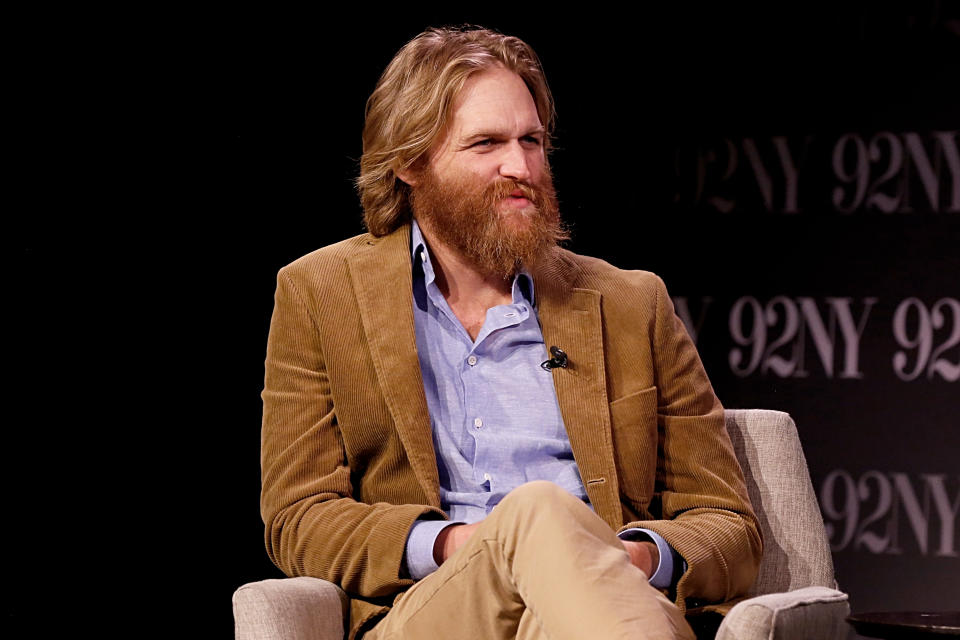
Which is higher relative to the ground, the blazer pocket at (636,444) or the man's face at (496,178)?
the man's face at (496,178)

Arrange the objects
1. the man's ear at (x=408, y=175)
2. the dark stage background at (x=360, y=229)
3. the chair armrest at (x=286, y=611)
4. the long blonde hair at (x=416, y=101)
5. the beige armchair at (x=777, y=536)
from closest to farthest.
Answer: the chair armrest at (x=286, y=611) < the beige armchair at (x=777, y=536) < the long blonde hair at (x=416, y=101) < the man's ear at (x=408, y=175) < the dark stage background at (x=360, y=229)

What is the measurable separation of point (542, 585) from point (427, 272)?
0.94 metres

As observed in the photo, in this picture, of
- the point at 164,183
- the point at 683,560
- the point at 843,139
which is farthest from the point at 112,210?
the point at 843,139

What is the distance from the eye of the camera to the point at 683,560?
239cm

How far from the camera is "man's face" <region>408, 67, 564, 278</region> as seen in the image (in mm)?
2658

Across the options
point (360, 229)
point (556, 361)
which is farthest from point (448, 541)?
point (360, 229)

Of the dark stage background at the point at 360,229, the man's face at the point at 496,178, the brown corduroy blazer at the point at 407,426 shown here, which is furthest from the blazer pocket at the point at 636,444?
the dark stage background at the point at 360,229

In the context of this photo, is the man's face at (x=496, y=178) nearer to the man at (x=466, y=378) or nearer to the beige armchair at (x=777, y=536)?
the man at (x=466, y=378)

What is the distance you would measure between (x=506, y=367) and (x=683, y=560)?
1.72 feet

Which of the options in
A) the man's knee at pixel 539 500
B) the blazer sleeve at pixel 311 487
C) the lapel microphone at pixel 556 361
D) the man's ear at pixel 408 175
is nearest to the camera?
the man's knee at pixel 539 500

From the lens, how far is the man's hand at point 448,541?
2.31 meters

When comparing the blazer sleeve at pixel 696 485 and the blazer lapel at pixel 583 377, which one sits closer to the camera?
the blazer sleeve at pixel 696 485

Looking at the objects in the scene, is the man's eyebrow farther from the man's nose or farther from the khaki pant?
the khaki pant

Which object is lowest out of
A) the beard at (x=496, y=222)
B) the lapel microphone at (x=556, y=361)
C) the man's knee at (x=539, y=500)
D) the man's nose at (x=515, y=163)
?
the man's knee at (x=539, y=500)
